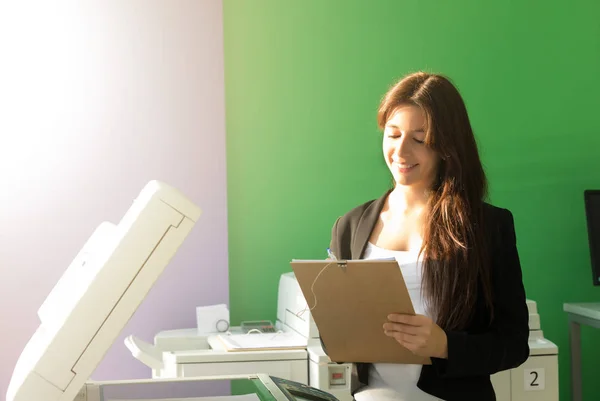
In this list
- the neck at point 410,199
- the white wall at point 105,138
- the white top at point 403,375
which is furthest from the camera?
the white wall at point 105,138

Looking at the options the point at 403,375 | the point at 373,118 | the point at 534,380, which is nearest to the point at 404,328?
the point at 403,375

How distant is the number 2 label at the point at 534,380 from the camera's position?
8.42ft

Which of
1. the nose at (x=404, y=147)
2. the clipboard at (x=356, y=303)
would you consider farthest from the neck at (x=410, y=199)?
the clipboard at (x=356, y=303)

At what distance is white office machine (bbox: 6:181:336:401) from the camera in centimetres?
139

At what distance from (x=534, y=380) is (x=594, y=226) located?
96 centimetres

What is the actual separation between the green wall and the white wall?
0.36 ft

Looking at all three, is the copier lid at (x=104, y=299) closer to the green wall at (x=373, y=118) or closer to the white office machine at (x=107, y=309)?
the white office machine at (x=107, y=309)

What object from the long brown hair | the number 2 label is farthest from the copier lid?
the number 2 label

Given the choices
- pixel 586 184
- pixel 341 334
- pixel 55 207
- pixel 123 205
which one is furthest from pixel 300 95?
pixel 341 334

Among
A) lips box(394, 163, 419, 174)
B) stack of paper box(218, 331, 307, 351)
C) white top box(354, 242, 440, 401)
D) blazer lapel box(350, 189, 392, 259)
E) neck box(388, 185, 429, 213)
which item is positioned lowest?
stack of paper box(218, 331, 307, 351)

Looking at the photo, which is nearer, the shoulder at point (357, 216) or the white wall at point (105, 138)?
the shoulder at point (357, 216)

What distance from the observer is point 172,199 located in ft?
4.91

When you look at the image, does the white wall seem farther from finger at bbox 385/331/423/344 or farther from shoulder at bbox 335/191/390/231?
finger at bbox 385/331/423/344

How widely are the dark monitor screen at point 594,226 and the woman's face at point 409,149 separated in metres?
1.82
